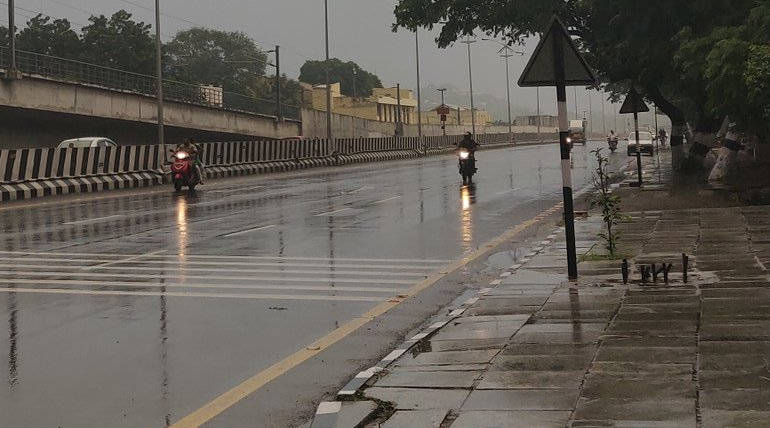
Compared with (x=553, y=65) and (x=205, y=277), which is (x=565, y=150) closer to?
(x=553, y=65)

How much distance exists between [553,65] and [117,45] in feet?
289

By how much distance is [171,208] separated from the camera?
26062 millimetres

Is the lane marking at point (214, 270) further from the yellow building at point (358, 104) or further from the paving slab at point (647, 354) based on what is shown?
the yellow building at point (358, 104)

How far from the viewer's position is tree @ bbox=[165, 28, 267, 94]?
144500 mm

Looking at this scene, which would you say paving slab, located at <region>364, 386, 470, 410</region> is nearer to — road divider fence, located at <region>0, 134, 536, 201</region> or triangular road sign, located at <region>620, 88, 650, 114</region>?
triangular road sign, located at <region>620, 88, 650, 114</region>

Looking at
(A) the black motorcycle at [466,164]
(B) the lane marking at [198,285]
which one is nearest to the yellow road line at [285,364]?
(B) the lane marking at [198,285]

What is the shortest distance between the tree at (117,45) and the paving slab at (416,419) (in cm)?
9141

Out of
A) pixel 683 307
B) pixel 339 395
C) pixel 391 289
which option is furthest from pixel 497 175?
pixel 339 395

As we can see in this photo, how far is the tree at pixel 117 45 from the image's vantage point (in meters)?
95.3

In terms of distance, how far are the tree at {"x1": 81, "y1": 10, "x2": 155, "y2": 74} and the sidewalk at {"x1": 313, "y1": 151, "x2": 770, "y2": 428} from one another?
283 feet

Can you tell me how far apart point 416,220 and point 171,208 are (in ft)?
22.7

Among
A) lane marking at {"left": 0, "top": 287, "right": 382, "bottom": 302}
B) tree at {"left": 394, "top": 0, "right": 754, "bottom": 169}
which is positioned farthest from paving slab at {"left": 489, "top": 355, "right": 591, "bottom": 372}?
tree at {"left": 394, "top": 0, "right": 754, "bottom": 169}

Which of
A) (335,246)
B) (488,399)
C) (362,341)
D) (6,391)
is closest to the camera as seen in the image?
(488,399)

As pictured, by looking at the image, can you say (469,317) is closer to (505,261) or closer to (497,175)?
(505,261)
